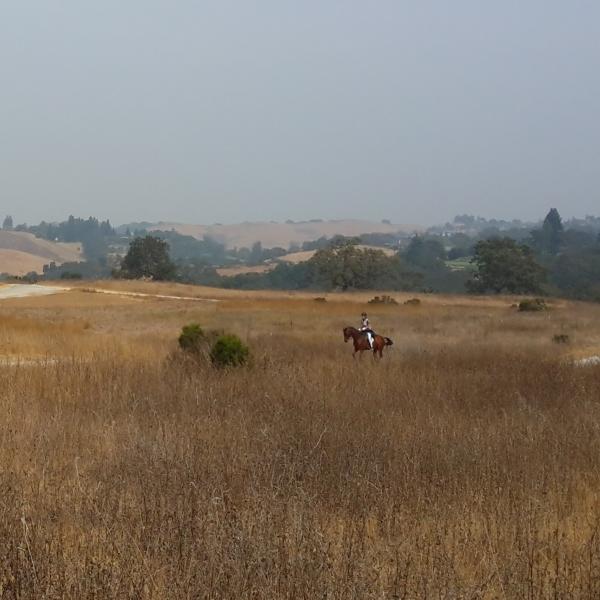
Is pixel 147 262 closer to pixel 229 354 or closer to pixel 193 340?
pixel 193 340

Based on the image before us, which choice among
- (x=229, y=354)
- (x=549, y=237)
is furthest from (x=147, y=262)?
(x=549, y=237)

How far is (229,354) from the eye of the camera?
14094 mm

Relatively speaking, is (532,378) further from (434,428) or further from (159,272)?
(159,272)

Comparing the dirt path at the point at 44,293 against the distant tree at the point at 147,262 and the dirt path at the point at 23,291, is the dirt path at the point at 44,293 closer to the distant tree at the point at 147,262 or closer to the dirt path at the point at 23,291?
the dirt path at the point at 23,291

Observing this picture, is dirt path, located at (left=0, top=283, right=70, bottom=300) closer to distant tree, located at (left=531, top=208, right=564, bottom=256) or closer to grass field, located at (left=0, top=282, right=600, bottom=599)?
grass field, located at (left=0, top=282, right=600, bottom=599)

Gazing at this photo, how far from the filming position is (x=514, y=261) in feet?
267

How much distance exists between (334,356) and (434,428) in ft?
30.1

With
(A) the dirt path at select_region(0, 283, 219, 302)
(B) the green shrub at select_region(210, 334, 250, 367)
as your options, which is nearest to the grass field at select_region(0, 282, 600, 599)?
(B) the green shrub at select_region(210, 334, 250, 367)

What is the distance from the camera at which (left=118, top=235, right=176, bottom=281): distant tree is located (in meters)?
91.1

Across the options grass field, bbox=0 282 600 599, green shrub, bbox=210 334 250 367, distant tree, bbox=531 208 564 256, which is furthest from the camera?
distant tree, bbox=531 208 564 256

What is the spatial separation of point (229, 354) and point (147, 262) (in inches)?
3103

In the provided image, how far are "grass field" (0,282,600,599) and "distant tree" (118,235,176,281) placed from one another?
7946cm

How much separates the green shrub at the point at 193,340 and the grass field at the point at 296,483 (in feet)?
9.60

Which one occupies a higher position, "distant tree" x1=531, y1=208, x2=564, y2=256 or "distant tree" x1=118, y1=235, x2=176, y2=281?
"distant tree" x1=531, y1=208, x2=564, y2=256
